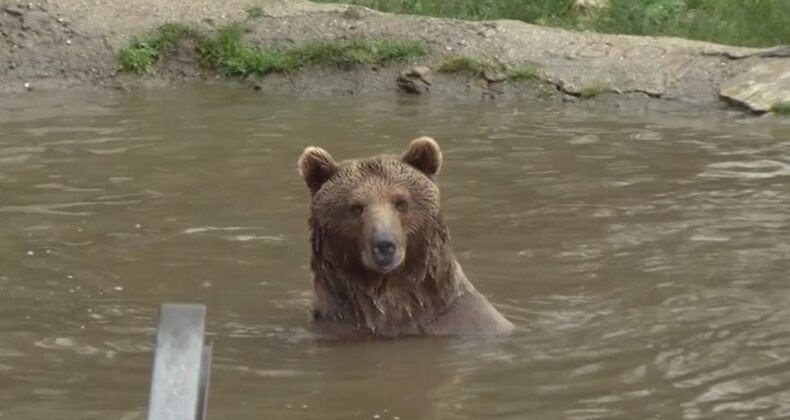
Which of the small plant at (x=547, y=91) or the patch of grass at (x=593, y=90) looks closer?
the patch of grass at (x=593, y=90)

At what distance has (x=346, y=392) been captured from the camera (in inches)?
269

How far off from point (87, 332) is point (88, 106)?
6.10 metres

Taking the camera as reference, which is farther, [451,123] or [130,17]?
[130,17]

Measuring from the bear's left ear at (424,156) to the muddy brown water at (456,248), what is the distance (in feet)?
2.60

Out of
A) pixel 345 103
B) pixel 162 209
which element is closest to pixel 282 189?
pixel 162 209

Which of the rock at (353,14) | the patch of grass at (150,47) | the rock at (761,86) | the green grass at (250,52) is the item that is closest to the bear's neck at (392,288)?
the rock at (761,86)

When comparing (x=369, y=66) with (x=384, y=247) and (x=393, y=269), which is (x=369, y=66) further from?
(x=384, y=247)

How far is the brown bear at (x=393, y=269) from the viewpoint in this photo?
7461 millimetres

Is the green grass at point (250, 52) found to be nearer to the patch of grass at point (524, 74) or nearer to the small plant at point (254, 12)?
the small plant at point (254, 12)

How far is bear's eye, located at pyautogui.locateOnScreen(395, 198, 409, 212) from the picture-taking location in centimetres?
741

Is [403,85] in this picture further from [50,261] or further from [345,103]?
[50,261]

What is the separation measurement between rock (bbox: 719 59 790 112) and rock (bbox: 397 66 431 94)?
2471mm

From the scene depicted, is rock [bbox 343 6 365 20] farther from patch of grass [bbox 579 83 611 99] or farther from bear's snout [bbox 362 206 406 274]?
bear's snout [bbox 362 206 406 274]

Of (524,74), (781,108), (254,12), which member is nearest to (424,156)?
(781,108)
